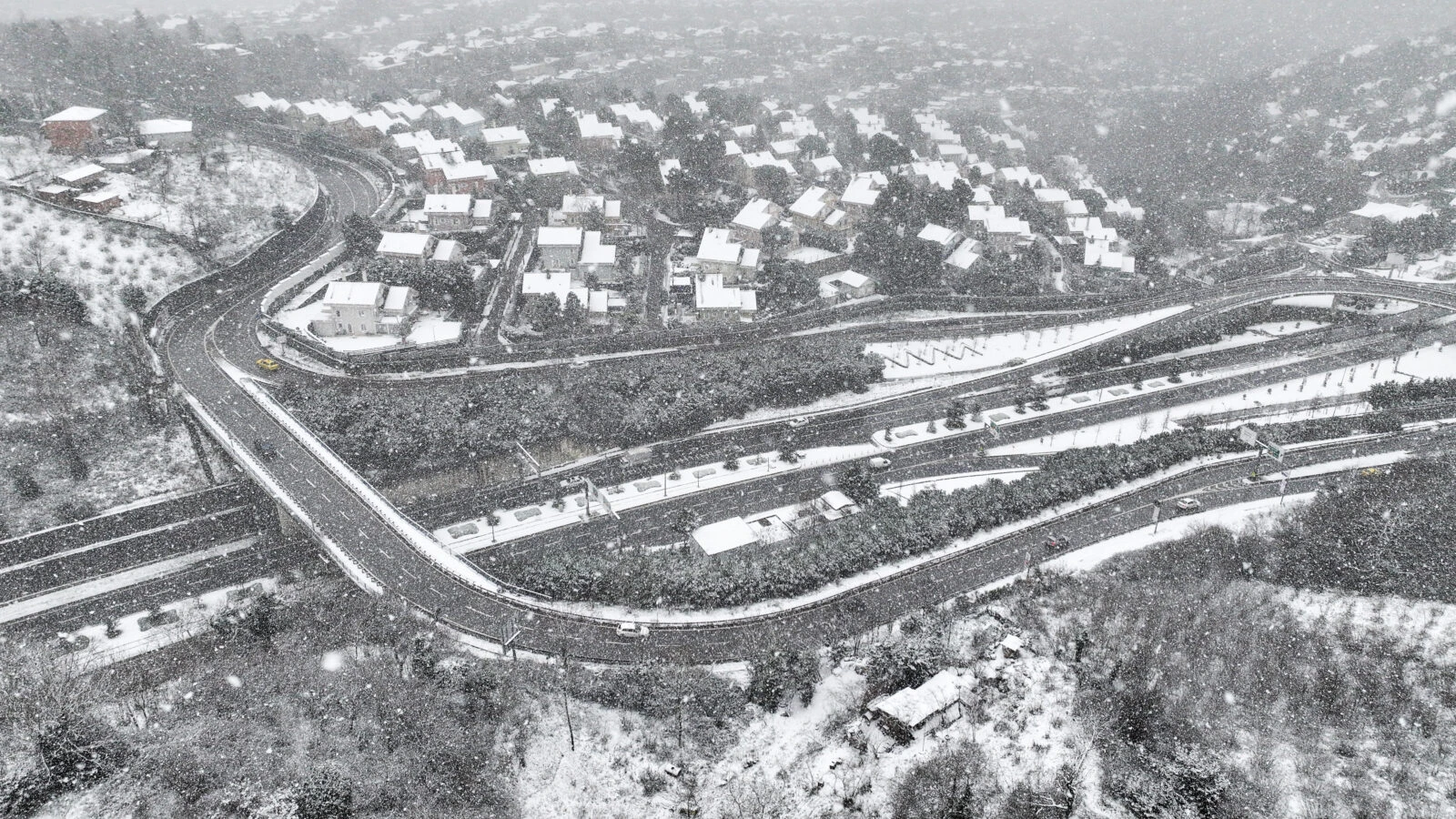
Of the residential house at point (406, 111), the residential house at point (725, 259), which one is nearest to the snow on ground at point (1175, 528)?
the residential house at point (725, 259)

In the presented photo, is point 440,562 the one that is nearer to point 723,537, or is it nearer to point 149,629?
point 149,629

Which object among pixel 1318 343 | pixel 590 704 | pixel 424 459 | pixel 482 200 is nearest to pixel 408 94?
pixel 482 200

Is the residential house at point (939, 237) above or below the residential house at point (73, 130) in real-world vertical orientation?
below

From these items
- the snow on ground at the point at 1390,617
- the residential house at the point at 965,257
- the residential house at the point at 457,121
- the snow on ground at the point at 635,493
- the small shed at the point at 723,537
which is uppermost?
the residential house at the point at 457,121

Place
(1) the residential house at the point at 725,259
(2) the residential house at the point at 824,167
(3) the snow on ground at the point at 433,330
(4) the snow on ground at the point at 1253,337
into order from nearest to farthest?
(3) the snow on ground at the point at 433,330 < (4) the snow on ground at the point at 1253,337 < (1) the residential house at the point at 725,259 < (2) the residential house at the point at 824,167

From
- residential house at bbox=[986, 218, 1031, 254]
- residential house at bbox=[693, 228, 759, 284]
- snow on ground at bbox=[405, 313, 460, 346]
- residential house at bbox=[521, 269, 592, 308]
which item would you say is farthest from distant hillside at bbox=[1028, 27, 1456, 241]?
snow on ground at bbox=[405, 313, 460, 346]

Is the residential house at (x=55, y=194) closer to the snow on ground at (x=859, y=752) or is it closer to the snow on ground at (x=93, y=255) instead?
the snow on ground at (x=93, y=255)

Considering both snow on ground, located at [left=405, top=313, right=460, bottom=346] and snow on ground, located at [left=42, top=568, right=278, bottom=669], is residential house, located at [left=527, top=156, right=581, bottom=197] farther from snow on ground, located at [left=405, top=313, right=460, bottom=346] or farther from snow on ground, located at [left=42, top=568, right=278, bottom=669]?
snow on ground, located at [left=42, top=568, right=278, bottom=669]
